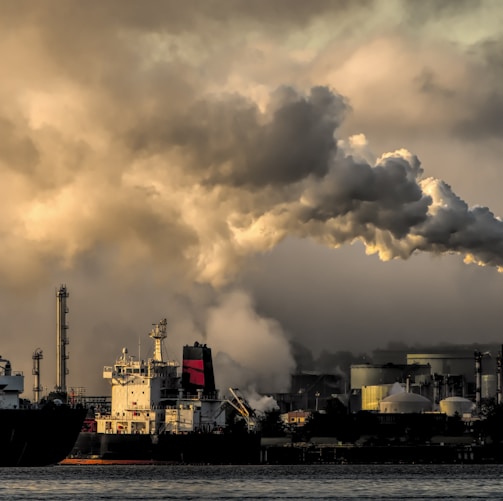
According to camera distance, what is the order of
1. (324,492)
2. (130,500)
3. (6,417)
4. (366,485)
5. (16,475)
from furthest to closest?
(6,417) < (16,475) < (366,485) < (324,492) < (130,500)

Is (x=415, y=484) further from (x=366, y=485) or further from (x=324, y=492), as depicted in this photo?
(x=324, y=492)

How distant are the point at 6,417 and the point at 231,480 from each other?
32.6m

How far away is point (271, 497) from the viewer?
14538 cm

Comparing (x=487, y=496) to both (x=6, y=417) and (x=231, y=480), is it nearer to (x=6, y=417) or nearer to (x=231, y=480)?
(x=231, y=480)

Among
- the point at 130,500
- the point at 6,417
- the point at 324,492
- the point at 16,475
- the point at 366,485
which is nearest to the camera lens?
the point at 130,500

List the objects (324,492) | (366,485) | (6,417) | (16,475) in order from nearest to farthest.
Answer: (324,492) < (366,485) < (16,475) < (6,417)

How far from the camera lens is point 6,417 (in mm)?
195375

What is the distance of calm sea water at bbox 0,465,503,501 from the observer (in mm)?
147875

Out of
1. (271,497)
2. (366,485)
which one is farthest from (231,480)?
(271,497)

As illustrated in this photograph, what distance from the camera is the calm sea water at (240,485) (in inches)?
5822

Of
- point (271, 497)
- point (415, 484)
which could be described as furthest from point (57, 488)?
point (415, 484)

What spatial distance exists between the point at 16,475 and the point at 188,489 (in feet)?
102

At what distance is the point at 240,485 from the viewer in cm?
16538

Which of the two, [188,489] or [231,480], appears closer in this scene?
[188,489]
